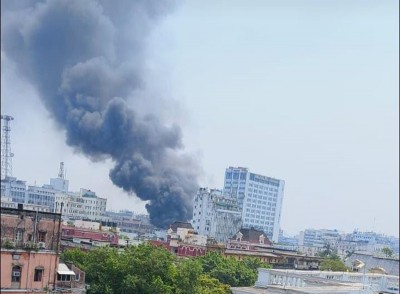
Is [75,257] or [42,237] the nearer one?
[42,237]

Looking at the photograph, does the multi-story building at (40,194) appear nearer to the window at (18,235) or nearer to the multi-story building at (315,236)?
the multi-story building at (315,236)

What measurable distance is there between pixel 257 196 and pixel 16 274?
303 feet

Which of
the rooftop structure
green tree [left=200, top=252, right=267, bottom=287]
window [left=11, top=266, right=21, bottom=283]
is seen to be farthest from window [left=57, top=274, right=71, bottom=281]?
green tree [left=200, top=252, right=267, bottom=287]

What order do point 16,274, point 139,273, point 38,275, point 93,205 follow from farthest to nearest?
point 93,205 → point 139,273 → point 38,275 → point 16,274

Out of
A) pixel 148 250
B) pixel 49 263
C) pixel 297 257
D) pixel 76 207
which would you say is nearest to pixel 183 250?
pixel 297 257

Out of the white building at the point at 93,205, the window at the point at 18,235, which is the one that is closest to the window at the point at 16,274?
the window at the point at 18,235

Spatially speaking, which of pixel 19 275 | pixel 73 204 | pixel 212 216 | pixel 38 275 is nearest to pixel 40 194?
pixel 73 204

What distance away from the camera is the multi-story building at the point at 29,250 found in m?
14.3

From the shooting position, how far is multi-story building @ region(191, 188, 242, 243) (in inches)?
2712

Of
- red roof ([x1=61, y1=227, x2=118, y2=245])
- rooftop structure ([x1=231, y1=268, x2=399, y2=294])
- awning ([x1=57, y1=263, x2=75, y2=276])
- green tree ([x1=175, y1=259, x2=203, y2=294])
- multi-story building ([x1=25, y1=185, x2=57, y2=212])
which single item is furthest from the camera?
multi-story building ([x1=25, y1=185, x2=57, y2=212])

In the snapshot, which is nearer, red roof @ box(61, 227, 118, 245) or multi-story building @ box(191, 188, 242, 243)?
red roof @ box(61, 227, 118, 245)

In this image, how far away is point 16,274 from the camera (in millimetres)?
14375

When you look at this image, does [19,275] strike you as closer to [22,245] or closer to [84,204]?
[22,245]

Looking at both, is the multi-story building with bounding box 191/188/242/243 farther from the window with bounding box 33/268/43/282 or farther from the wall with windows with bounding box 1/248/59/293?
the window with bounding box 33/268/43/282
